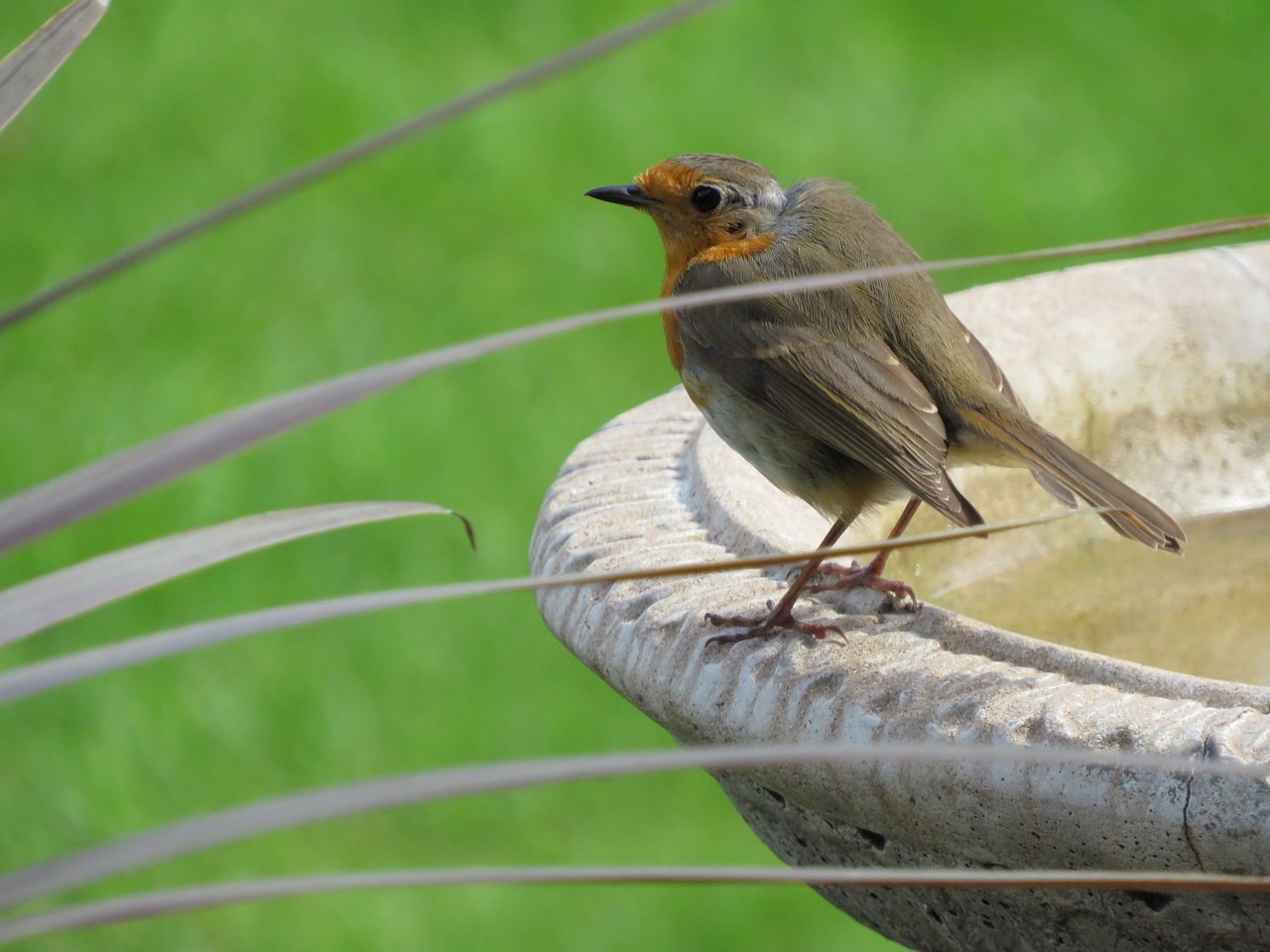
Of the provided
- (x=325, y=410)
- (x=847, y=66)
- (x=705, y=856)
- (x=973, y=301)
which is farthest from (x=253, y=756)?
(x=847, y=66)

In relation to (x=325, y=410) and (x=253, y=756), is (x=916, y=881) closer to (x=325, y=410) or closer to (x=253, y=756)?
(x=325, y=410)

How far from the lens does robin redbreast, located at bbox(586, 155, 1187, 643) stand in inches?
84.5

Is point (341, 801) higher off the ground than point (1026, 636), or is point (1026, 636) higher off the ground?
point (341, 801)

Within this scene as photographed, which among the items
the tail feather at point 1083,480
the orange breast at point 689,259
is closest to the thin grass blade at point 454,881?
the tail feather at point 1083,480

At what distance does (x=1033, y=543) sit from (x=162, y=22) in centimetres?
532

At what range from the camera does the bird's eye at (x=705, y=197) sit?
254cm

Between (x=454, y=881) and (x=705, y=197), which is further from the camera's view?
(x=705, y=197)

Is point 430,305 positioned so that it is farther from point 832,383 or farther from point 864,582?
point 864,582

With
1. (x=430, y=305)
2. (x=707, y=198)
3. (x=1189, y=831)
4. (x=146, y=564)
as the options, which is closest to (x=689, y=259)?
(x=707, y=198)

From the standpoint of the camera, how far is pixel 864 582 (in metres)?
2.15

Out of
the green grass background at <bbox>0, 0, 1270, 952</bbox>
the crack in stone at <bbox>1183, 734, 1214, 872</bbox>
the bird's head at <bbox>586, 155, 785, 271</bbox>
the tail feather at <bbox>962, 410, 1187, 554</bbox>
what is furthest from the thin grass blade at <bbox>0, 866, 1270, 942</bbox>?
the green grass background at <bbox>0, 0, 1270, 952</bbox>

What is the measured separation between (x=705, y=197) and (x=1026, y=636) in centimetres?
96

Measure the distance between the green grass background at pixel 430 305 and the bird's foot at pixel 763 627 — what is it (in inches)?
85.5

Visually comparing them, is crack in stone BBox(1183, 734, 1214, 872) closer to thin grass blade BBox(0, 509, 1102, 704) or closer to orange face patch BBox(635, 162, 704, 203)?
thin grass blade BBox(0, 509, 1102, 704)
